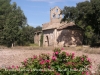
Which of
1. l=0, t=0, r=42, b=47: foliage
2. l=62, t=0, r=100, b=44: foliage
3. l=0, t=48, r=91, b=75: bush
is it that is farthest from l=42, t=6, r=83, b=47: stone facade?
l=0, t=48, r=91, b=75: bush

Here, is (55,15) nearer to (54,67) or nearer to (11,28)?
(11,28)

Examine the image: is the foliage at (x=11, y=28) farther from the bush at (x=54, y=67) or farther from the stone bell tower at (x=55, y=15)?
the bush at (x=54, y=67)

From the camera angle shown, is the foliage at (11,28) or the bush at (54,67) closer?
the bush at (54,67)

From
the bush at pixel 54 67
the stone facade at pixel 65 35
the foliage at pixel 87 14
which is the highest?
the foliage at pixel 87 14

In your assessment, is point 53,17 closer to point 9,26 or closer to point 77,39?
point 77,39

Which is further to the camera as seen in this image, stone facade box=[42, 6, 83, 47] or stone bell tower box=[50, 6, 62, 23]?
stone bell tower box=[50, 6, 62, 23]

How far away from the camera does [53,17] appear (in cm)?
4766

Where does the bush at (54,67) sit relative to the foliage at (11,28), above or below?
below

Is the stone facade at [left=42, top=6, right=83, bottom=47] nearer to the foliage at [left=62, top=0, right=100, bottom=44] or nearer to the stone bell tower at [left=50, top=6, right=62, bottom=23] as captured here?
the foliage at [left=62, top=0, right=100, bottom=44]

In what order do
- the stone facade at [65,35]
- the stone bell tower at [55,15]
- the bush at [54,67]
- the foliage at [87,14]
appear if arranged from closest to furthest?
1. the bush at [54,67]
2. the foliage at [87,14]
3. the stone facade at [65,35]
4. the stone bell tower at [55,15]

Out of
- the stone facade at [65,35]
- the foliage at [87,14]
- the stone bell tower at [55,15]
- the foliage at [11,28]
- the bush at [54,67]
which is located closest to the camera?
the bush at [54,67]

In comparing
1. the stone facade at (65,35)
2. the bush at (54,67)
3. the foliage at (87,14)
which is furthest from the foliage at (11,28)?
the bush at (54,67)

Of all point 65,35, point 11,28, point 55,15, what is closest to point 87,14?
point 65,35

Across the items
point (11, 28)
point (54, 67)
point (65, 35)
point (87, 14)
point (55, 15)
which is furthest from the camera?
point (55, 15)
